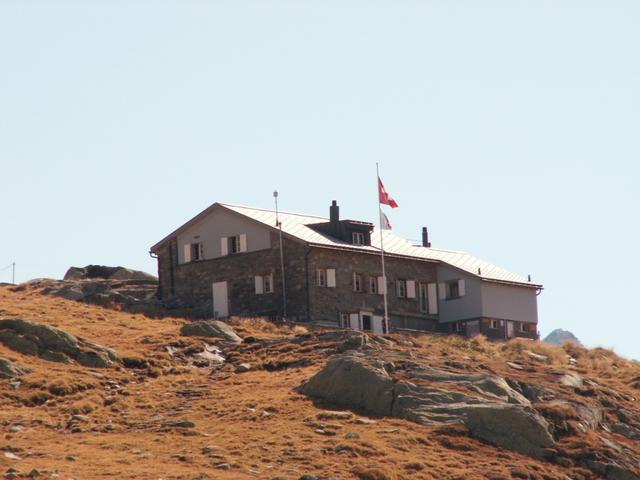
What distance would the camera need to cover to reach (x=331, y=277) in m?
82.9

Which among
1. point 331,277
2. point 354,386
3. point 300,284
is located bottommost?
point 354,386

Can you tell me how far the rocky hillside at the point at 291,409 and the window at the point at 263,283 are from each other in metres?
13.5

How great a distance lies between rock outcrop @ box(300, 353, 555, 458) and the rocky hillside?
6cm

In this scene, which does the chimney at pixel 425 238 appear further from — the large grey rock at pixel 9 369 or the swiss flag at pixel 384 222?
the large grey rock at pixel 9 369

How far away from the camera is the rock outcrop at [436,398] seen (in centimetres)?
5244

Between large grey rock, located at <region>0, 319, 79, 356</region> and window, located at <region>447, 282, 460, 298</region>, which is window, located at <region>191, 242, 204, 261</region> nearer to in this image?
window, located at <region>447, 282, 460, 298</region>

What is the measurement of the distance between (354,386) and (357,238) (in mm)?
33356

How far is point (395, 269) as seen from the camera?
287 feet

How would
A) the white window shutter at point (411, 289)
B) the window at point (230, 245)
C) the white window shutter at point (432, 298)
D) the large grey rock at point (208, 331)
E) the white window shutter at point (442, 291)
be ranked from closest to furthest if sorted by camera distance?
the large grey rock at point (208, 331) → the window at point (230, 245) → the white window shutter at point (411, 289) → the white window shutter at point (432, 298) → the white window shutter at point (442, 291)

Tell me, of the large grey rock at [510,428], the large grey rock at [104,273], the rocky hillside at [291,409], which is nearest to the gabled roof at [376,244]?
the large grey rock at [104,273]

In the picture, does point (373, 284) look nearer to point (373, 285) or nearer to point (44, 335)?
point (373, 285)

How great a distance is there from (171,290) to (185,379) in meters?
29.4

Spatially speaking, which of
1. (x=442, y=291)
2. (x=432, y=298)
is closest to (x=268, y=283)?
(x=432, y=298)

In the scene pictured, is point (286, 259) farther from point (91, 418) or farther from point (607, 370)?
point (91, 418)
